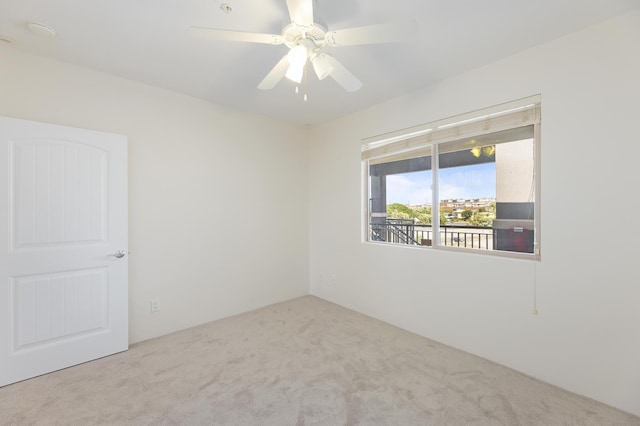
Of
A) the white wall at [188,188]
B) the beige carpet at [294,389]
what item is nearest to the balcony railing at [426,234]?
the beige carpet at [294,389]

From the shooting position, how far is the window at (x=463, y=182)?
2.31 meters

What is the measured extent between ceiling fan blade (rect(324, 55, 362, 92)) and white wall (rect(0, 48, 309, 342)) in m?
1.95

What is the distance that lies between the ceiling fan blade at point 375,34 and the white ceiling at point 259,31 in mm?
297

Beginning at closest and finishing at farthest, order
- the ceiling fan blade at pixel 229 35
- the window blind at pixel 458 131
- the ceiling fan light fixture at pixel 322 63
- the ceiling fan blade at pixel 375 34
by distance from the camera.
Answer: the ceiling fan blade at pixel 375 34, the ceiling fan blade at pixel 229 35, the ceiling fan light fixture at pixel 322 63, the window blind at pixel 458 131

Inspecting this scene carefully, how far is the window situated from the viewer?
2.31 meters

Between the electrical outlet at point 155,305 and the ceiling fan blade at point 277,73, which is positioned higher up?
the ceiling fan blade at point 277,73

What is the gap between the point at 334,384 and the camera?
2078mm

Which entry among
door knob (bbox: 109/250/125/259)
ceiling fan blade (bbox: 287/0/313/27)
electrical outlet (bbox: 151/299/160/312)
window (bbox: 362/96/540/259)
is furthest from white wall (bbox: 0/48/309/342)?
ceiling fan blade (bbox: 287/0/313/27)

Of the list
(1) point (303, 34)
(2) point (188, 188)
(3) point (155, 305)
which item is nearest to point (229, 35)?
(1) point (303, 34)

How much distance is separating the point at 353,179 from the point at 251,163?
1.32m

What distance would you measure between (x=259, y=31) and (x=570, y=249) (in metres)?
2.68

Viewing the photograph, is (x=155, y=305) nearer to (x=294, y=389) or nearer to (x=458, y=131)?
(x=294, y=389)

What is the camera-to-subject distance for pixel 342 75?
70.5 inches

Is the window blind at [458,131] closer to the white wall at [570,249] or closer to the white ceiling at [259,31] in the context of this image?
the white wall at [570,249]
